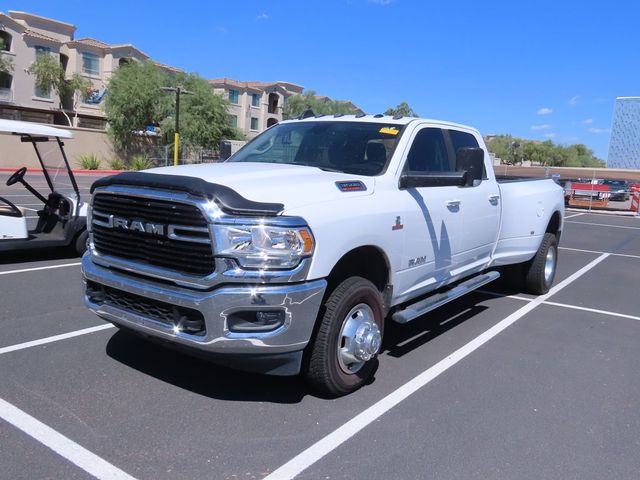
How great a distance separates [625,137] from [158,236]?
257 ft

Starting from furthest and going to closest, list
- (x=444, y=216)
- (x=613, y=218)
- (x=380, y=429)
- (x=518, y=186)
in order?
(x=613, y=218), (x=518, y=186), (x=444, y=216), (x=380, y=429)

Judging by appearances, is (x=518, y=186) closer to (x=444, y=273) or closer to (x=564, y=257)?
(x=444, y=273)

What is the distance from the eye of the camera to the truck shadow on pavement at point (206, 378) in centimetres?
406

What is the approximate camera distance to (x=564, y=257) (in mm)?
11695

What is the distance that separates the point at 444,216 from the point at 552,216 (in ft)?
11.2

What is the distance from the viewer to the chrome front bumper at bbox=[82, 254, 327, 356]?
339 centimetres

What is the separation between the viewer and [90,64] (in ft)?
193

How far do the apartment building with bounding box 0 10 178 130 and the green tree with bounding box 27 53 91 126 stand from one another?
1.43 feet

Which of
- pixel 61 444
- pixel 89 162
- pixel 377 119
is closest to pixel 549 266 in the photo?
pixel 377 119

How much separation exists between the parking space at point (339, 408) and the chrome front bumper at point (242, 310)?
515mm

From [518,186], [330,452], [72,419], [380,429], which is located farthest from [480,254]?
[72,419]

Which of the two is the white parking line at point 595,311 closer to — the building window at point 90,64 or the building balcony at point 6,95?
the building balcony at point 6,95

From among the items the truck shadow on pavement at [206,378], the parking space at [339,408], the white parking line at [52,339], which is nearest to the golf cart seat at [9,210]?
the parking space at [339,408]

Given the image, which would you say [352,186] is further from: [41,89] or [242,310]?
[41,89]
